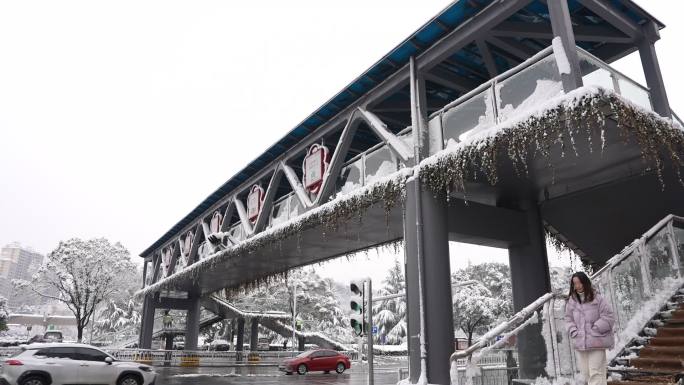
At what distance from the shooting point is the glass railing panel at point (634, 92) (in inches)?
346

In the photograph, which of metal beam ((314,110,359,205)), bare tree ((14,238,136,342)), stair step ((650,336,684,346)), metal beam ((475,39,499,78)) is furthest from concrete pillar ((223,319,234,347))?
stair step ((650,336,684,346))

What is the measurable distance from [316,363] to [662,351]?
22.6m

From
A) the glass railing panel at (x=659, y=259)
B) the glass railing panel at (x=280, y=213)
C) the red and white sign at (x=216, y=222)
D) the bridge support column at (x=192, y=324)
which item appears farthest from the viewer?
the bridge support column at (x=192, y=324)

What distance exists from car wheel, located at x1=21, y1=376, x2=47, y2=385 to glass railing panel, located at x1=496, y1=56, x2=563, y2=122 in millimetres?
13075

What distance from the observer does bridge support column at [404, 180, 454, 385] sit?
984cm

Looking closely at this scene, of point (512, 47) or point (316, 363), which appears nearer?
point (512, 47)

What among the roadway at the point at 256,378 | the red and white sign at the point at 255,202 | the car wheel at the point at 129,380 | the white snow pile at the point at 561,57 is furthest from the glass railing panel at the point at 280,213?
the white snow pile at the point at 561,57

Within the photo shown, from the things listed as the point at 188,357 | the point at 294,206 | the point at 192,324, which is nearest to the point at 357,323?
the point at 294,206

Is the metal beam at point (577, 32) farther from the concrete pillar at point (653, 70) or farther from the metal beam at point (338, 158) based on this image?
the metal beam at point (338, 158)

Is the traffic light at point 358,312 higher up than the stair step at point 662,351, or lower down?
higher up

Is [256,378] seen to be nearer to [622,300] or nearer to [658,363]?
[622,300]

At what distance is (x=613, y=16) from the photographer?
10.2 m

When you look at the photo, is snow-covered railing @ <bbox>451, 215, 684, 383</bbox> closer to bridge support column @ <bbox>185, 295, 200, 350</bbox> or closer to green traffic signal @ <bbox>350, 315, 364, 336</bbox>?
green traffic signal @ <bbox>350, 315, 364, 336</bbox>

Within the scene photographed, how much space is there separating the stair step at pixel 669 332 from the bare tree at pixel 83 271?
43.3 meters
